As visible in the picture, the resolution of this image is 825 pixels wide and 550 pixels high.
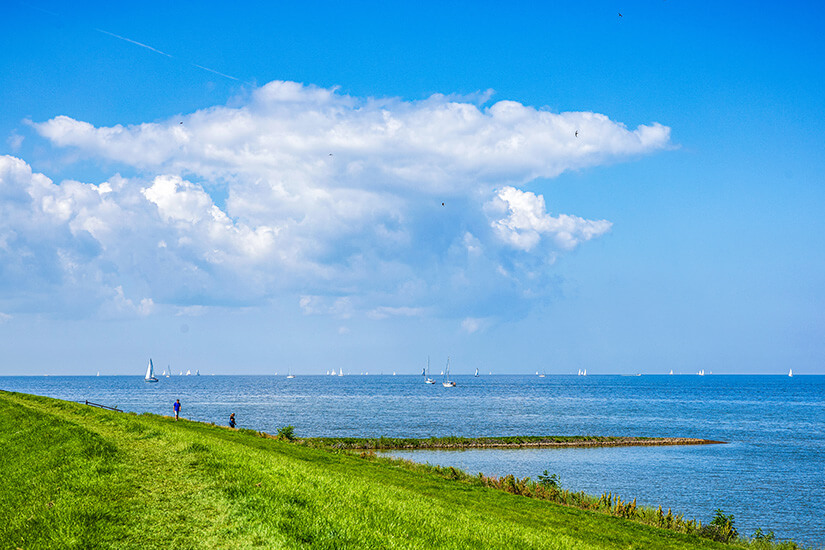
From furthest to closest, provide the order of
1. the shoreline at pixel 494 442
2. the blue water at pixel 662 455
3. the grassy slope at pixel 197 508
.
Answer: the shoreline at pixel 494 442 < the blue water at pixel 662 455 < the grassy slope at pixel 197 508

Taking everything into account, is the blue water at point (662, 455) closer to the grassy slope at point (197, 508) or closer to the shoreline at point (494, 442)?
the shoreline at point (494, 442)

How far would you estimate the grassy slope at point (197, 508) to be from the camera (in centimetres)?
1242

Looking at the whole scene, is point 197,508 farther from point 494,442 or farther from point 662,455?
point 662,455

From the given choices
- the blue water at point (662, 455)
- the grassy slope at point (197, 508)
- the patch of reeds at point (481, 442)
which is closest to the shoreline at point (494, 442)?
the patch of reeds at point (481, 442)

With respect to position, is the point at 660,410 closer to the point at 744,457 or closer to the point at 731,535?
the point at 744,457

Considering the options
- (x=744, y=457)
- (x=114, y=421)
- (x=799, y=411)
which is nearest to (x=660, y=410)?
(x=799, y=411)

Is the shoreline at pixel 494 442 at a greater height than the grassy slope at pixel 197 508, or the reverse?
the grassy slope at pixel 197 508

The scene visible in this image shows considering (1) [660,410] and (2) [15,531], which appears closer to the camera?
(2) [15,531]

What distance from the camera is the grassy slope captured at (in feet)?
40.8

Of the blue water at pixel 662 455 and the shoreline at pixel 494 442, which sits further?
the shoreline at pixel 494 442

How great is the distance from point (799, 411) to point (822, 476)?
4579 inches

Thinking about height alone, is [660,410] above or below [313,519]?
below

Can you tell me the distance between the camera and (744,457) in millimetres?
78625

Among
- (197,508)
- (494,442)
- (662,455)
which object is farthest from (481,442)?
(197,508)
